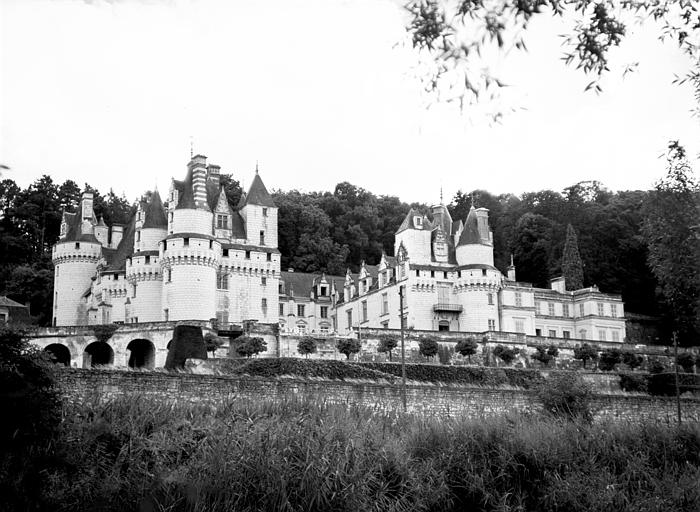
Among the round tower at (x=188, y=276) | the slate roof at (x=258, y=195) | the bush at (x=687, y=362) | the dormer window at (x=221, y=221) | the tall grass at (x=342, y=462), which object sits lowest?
the tall grass at (x=342, y=462)

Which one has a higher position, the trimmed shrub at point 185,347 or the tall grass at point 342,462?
the trimmed shrub at point 185,347

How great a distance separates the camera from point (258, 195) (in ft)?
183

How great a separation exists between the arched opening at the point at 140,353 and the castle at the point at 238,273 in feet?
7.00

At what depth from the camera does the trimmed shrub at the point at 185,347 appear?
39.5m

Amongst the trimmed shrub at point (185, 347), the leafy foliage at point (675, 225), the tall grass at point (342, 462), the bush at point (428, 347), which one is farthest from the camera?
the bush at point (428, 347)

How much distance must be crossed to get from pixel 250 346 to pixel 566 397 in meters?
18.2

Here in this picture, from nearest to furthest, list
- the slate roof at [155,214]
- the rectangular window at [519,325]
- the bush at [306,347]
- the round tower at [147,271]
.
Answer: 1. the bush at [306,347]
2. the round tower at [147,271]
3. the slate roof at [155,214]
4. the rectangular window at [519,325]

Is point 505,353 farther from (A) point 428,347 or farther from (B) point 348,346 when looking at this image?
(B) point 348,346

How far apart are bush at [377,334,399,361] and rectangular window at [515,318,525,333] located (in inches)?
474

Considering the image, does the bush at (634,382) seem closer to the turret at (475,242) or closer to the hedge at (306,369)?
the turret at (475,242)

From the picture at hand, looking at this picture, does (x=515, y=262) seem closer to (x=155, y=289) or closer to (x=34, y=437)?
(x=155, y=289)

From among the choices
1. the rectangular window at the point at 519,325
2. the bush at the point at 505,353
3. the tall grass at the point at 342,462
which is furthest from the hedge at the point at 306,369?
the rectangular window at the point at 519,325

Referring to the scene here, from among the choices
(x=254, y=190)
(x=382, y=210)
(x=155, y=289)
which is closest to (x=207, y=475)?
(x=155, y=289)

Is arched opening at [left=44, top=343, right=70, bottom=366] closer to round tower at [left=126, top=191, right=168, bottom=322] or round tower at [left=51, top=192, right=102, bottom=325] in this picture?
round tower at [left=126, top=191, right=168, bottom=322]
